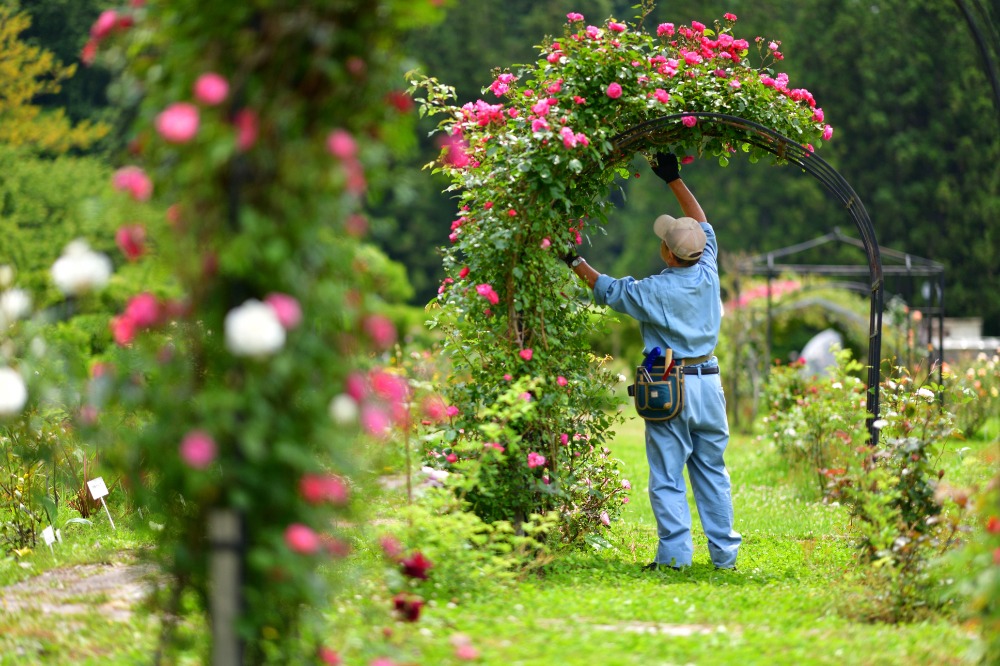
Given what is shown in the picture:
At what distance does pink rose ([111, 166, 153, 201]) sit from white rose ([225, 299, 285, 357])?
44 cm

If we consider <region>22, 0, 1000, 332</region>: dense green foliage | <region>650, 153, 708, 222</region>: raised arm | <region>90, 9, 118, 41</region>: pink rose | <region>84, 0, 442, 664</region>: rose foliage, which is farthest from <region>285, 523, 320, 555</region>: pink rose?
<region>22, 0, 1000, 332</region>: dense green foliage

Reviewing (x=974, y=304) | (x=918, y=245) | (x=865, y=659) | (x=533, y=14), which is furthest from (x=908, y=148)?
(x=865, y=659)

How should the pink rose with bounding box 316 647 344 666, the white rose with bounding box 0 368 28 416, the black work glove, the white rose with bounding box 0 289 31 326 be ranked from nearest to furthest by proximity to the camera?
the pink rose with bounding box 316 647 344 666 → the white rose with bounding box 0 368 28 416 → the white rose with bounding box 0 289 31 326 → the black work glove

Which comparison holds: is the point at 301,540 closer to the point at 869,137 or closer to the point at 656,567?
the point at 656,567

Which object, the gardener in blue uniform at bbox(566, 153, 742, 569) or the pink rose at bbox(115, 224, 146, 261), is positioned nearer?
the pink rose at bbox(115, 224, 146, 261)

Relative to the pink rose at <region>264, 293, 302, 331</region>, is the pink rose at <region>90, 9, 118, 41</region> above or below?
above

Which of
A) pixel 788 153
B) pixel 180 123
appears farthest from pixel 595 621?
pixel 788 153

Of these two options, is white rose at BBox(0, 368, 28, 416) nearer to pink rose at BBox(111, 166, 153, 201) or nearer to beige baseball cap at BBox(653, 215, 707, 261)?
pink rose at BBox(111, 166, 153, 201)

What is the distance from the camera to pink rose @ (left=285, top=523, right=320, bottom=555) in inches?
107

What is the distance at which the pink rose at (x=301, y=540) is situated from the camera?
107 inches

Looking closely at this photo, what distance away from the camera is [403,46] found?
10.1 ft

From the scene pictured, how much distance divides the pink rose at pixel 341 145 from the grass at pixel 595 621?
1249mm

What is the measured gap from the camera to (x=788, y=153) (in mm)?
5953

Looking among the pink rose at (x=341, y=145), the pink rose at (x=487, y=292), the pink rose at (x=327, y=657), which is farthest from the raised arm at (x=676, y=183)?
the pink rose at (x=327, y=657)
